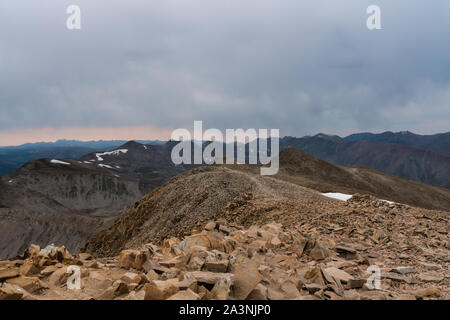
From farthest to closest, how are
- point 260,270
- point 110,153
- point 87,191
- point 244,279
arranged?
1. point 110,153
2. point 87,191
3. point 260,270
4. point 244,279

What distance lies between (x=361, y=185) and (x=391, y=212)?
51.7 meters

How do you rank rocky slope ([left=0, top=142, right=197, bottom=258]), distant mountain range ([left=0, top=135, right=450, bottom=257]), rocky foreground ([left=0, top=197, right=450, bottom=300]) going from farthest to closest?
rocky slope ([left=0, top=142, right=197, bottom=258]), distant mountain range ([left=0, top=135, right=450, bottom=257]), rocky foreground ([left=0, top=197, right=450, bottom=300])

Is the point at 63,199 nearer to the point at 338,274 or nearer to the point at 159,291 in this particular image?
the point at 159,291

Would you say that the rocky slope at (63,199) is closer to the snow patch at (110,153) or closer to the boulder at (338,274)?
the snow patch at (110,153)

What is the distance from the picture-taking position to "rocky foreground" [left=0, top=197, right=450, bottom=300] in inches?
164

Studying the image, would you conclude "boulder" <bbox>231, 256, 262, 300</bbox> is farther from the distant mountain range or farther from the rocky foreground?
the distant mountain range

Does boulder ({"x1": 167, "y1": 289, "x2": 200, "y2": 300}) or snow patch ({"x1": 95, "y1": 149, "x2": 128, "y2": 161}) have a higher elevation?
boulder ({"x1": 167, "y1": 289, "x2": 200, "y2": 300})

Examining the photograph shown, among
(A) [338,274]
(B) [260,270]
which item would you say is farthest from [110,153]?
(A) [338,274]

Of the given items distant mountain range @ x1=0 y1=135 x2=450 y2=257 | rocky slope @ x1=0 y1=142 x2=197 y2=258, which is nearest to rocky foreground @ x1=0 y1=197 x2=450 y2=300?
distant mountain range @ x1=0 y1=135 x2=450 y2=257

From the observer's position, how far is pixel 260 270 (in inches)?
186

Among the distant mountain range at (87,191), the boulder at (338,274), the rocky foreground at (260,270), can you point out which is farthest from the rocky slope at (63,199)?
the boulder at (338,274)

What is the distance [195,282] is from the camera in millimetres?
4188
